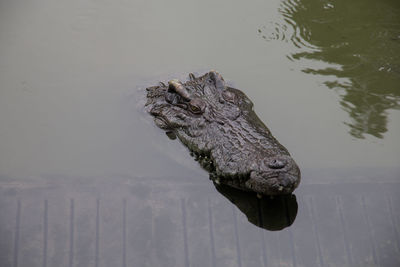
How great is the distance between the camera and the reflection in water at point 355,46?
198 inches

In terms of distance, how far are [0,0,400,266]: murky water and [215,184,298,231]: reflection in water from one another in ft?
0.28

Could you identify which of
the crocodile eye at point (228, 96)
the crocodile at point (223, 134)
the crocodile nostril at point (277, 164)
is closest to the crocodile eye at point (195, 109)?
the crocodile at point (223, 134)

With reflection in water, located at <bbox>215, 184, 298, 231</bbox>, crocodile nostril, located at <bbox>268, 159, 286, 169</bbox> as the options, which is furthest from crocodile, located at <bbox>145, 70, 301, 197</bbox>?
reflection in water, located at <bbox>215, 184, 298, 231</bbox>

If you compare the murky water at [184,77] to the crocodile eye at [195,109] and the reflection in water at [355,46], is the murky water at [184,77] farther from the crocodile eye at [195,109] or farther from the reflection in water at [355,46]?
the crocodile eye at [195,109]

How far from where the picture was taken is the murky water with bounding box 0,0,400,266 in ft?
12.7

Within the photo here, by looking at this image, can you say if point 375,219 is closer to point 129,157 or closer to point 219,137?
point 219,137

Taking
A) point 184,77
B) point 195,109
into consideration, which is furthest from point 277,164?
point 184,77

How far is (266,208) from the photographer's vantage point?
150 inches

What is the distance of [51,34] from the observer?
5781mm

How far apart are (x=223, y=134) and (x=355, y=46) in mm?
2666

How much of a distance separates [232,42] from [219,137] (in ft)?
7.14

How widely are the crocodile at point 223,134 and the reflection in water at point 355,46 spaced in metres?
1.31

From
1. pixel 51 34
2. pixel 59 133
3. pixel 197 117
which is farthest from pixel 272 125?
pixel 51 34

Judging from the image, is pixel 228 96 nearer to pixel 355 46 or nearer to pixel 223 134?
pixel 223 134
